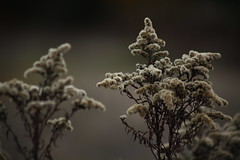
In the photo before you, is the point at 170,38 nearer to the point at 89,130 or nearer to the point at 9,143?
the point at 89,130

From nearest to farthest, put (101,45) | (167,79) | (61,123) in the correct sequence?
(61,123) → (167,79) → (101,45)

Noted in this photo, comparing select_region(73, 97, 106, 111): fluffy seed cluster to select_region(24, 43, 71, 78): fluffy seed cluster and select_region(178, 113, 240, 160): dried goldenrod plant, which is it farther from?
select_region(178, 113, 240, 160): dried goldenrod plant

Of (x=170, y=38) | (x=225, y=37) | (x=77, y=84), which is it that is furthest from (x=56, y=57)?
(x=225, y=37)

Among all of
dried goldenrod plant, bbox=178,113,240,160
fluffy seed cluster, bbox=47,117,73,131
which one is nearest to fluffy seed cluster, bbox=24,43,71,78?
fluffy seed cluster, bbox=47,117,73,131

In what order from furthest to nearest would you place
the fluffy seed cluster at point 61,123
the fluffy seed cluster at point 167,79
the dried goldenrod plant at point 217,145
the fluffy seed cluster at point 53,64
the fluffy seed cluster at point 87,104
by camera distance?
the dried goldenrod plant at point 217,145 < the fluffy seed cluster at point 167,79 < the fluffy seed cluster at point 61,123 < the fluffy seed cluster at point 87,104 < the fluffy seed cluster at point 53,64

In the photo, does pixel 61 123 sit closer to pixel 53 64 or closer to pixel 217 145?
pixel 53 64

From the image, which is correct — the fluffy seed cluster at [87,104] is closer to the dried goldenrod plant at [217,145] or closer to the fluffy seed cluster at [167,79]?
the fluffy seed cluster at [167,79]

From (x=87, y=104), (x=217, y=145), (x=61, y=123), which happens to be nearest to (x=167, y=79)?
(x=87, y=104)

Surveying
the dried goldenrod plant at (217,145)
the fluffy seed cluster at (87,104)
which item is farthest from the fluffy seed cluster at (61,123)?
the dried goldenrod plant at (217,145)
